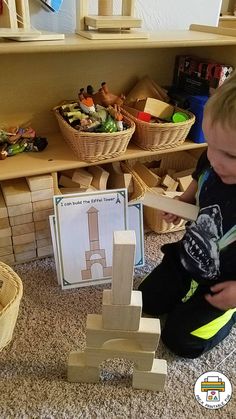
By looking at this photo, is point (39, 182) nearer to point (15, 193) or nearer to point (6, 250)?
point (15, 193)

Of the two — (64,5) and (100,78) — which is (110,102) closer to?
(100,78)

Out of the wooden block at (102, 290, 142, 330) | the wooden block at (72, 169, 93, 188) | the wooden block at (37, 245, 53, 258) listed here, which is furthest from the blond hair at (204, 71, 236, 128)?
the wooden block at (37, 245, 53, 258)

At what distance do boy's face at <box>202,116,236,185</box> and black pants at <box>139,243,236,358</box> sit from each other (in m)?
0.34

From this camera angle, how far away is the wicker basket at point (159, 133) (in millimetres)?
1084

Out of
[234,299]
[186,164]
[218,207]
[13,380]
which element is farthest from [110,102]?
[13,380]

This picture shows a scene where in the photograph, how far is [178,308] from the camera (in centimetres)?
94

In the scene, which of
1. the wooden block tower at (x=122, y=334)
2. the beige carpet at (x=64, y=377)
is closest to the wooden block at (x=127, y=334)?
the wooden block tower at (x=122, y=334)

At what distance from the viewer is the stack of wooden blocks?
1.04m

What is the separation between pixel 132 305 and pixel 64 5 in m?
0.85

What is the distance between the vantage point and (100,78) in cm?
122

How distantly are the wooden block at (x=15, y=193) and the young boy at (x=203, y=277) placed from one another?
0.39 m

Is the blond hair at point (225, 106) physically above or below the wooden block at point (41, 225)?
above

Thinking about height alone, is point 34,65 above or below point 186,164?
above

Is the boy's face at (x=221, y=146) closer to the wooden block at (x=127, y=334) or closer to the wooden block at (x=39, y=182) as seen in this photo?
the wooden block at (x=127, y=334)
